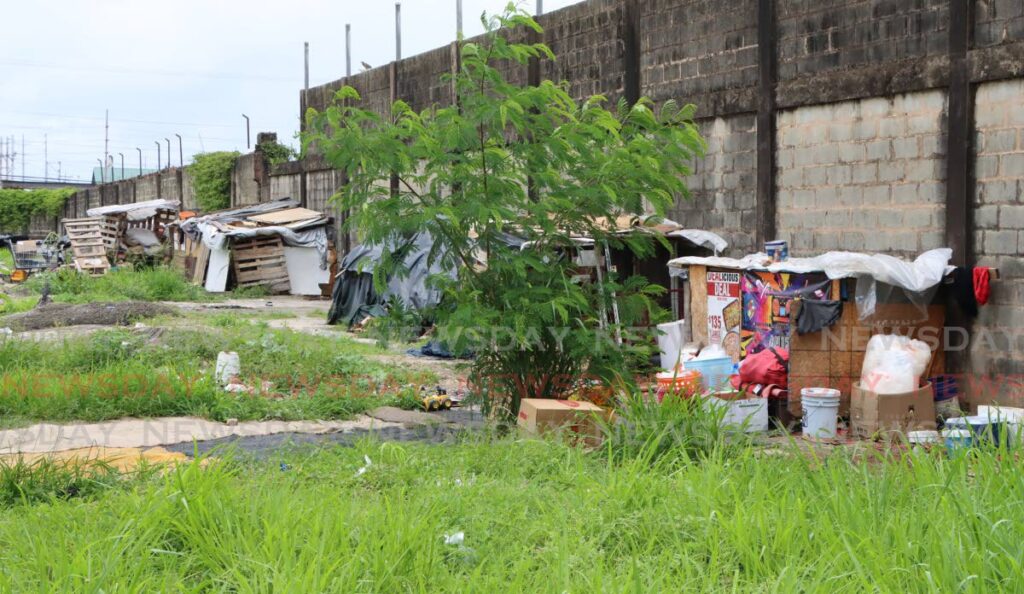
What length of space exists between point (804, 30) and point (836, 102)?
893mm

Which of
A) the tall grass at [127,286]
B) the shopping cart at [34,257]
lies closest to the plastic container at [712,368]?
the tall grass at [127,286]

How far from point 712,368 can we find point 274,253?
15004mm

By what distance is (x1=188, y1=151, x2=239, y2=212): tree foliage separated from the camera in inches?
1145

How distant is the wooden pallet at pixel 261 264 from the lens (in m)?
22.0

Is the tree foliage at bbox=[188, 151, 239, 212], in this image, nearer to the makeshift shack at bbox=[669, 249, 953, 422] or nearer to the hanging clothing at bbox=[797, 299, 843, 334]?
the makeshift shack at bbox=[669, 249, 953, 422]

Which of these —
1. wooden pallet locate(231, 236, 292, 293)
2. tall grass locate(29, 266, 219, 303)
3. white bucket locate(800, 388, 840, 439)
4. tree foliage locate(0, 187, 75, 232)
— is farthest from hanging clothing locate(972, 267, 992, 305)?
tree foliage locate(0, 187, 75, 232)

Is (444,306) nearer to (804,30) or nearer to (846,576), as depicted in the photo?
(846,576)

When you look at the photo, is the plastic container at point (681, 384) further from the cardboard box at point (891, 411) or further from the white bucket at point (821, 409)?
the cardboard box at point (891, 411)

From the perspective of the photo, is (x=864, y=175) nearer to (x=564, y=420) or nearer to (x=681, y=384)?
(x=681, y=384)

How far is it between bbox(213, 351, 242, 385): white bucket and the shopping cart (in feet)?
59.0

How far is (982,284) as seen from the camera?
27.7ft

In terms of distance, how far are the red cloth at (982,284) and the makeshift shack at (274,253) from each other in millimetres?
15239

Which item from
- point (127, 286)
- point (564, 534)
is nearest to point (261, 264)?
point (127, 286)

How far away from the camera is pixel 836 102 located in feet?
32.4
